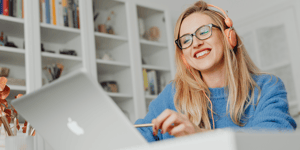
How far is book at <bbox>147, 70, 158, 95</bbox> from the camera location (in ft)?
9.96

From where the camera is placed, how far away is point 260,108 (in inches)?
43.8

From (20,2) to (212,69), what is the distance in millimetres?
1765

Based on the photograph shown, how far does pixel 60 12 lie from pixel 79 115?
220 centimetres

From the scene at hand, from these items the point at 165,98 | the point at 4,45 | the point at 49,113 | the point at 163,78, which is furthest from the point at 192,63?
the point at 163,78

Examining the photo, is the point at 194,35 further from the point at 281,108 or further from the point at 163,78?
the point at 163,78

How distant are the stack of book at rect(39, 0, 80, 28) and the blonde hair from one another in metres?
1.47

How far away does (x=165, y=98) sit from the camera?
138 centimetres

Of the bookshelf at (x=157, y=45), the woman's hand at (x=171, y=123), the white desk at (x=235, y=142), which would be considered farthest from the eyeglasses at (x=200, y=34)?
the bookshelf at (x=157, y=45)

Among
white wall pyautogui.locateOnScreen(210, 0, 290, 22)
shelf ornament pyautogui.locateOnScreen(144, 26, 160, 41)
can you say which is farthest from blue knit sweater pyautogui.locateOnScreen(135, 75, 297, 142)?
white wall pyautogui.locateOnScreen(210, 0, 290, 22)

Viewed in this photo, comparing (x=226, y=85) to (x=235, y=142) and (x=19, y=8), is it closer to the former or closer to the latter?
(x=235, y=142)

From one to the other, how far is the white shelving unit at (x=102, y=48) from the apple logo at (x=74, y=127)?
1.77 meters

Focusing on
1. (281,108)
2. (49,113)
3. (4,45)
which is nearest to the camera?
(49,113)

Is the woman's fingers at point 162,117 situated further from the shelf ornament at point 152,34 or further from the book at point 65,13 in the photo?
the shelf ornament at point 152,34

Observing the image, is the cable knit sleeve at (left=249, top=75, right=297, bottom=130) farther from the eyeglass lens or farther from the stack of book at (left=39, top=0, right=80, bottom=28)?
the stack of book at (left=39, top=0, right=80, bottom=28)
